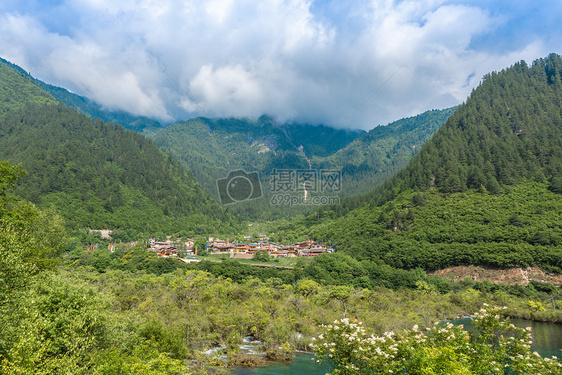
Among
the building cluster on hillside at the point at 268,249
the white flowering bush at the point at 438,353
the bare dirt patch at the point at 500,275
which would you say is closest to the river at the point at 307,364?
the white flowering bush at the point at 438,353

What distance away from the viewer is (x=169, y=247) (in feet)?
359

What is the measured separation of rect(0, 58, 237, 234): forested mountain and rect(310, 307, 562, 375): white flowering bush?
114m

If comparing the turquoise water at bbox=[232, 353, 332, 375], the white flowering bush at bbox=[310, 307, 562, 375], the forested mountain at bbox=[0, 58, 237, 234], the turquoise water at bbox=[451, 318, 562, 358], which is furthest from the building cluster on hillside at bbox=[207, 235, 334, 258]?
the white flowering bush at bbox=[310, 307, 562, 375]

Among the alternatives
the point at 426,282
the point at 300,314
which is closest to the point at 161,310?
the point at 300,314

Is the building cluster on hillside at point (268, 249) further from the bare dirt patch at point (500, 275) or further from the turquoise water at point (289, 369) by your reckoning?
the turquoise water at point (289, 369)

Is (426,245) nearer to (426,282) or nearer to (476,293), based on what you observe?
(426,282)

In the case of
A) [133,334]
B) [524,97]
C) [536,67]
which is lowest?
[133,334]

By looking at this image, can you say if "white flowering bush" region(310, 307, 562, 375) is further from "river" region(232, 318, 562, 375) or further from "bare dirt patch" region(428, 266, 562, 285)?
"bare dirt patch" region(428, 266, 562, 285)

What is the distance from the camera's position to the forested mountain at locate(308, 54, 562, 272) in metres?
74.4

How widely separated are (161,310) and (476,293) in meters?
59.9

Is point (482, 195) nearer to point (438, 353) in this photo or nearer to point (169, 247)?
point (438, 353)

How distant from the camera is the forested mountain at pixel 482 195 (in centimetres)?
7444

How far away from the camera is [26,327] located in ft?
48.0

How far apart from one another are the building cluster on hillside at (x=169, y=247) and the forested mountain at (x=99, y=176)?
14.8 meters
